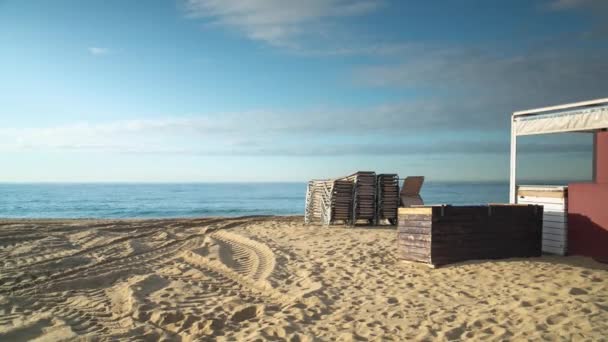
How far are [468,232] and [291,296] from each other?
13.5 ft

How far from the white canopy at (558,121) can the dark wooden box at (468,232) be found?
1377mm

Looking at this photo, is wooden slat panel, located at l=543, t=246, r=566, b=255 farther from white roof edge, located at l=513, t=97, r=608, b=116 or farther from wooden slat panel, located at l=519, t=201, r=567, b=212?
white roof edge, located at l=513, t=97, r=608, b=116

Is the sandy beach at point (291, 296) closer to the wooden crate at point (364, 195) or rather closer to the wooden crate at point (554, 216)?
the wooden crate at point (554, 216)

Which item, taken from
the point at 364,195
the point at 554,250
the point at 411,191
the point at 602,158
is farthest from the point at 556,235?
the point at 411,191

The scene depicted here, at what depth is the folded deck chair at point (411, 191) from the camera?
16.7m

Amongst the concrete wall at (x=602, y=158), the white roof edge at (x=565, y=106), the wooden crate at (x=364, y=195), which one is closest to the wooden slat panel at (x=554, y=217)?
the concrete wall at (x=602, y=158)

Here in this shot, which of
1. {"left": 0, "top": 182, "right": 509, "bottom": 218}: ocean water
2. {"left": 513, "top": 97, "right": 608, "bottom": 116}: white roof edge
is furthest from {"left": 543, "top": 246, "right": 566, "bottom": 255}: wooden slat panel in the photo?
{"left": 0, "top": 182, "right": 509, "bottom": 218}: ocean water

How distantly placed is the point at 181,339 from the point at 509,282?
17.8 feet

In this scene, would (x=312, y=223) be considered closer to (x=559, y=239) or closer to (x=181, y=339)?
(x=559, y=239)

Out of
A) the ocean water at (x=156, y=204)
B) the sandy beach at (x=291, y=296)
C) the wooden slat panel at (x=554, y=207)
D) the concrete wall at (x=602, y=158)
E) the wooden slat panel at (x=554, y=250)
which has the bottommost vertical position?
the ocean water at (x=156, y=204)

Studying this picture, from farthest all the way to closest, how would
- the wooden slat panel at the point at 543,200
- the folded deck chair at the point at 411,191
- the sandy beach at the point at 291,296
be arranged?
1. the folded deck chair at the point at 411,191
2. the wooden slat panel at the point at 543,200
3. the sandy beach at the point at 291,296

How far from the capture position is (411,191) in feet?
56.3

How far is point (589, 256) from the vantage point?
8781 millimetres

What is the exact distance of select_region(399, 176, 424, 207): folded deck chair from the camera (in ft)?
54.7
